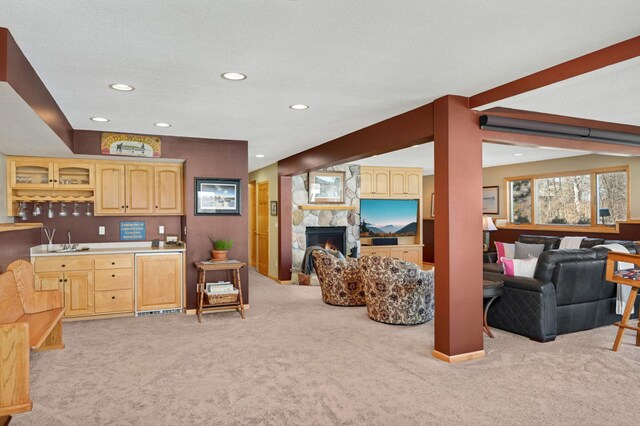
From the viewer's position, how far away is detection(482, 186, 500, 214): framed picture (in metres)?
9.73

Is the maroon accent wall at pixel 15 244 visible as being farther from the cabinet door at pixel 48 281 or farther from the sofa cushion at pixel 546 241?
the sofa cushion at pixel 546 241

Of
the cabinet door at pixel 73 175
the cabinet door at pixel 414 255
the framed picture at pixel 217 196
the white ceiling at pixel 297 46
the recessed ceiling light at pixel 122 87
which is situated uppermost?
the white ceiling at pixel 297 46

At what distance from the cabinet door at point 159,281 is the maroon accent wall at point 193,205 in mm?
169

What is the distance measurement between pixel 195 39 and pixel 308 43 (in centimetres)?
68

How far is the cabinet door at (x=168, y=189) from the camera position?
6.16 m

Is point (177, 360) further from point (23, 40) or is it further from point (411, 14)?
point (411, 14)

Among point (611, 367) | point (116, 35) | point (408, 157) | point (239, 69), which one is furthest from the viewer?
point (408, 157)

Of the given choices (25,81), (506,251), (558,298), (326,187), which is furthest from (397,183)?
(25,81)

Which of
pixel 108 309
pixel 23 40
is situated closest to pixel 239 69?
pixel 23 40

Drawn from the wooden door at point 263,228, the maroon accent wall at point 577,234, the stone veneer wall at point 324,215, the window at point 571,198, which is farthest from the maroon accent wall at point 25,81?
the window at point 571,198

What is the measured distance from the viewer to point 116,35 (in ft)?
8.32

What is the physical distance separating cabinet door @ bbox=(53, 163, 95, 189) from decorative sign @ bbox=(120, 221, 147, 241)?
0.77 meters

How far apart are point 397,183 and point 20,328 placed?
797cm

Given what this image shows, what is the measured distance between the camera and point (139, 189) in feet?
19.9
